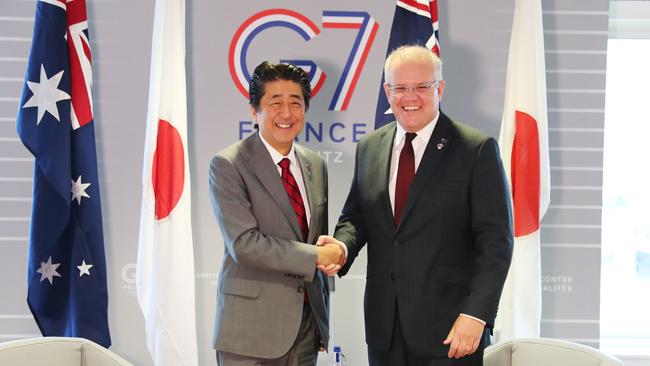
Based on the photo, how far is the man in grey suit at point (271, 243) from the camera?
2605 millimetres

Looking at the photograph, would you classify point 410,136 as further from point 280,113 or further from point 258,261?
point 258,261

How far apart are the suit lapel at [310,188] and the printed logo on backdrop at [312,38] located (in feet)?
4.51

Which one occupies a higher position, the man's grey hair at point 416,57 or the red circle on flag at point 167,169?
the man's grey hair at point 416,57

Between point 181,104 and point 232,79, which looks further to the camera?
point 232,79

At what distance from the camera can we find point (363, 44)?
167 inches

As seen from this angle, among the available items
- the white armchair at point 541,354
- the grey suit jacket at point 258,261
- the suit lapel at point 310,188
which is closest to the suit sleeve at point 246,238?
the grey suit jacket at point 258,261

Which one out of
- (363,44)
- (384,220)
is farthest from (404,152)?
(363,44)

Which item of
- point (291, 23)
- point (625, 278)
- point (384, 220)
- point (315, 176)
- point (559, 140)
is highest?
point (291, 23)

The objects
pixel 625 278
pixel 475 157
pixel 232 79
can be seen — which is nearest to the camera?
pixel 475 157

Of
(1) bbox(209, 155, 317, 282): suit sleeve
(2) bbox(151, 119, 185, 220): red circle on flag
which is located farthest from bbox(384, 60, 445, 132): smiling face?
(2) bbox(151, 119, 185, 220): red circle on flag

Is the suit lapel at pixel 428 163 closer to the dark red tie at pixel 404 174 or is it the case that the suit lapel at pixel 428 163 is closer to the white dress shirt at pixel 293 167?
the dark red tie at pixel 404 174

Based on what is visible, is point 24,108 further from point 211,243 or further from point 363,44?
point 363,44

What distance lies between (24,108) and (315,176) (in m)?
1.95

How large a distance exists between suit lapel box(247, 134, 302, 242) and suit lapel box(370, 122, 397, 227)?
0.38 metres
